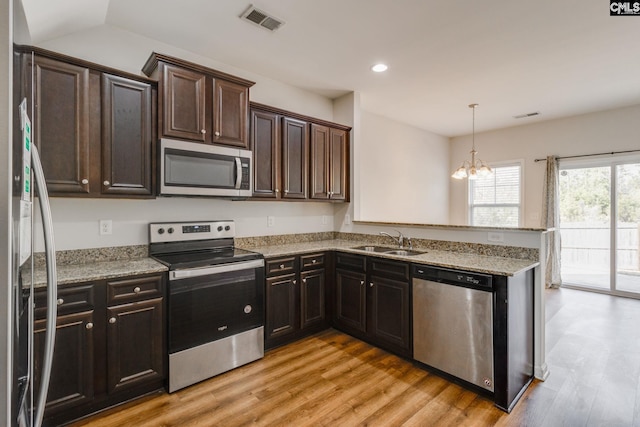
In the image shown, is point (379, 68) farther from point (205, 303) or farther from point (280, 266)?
point (205, 303)

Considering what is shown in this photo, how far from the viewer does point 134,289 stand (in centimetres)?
214

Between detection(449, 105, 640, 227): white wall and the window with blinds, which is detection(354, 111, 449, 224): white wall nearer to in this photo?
detection(449, 105, 640, 227): white wall

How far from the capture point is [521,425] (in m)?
1.96

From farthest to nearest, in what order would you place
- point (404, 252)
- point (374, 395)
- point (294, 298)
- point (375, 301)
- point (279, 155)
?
1. point (279, 155)
2. point (404, 252)
3. point (294, 298)
4. point (375, 301)
5. point (374, 395)

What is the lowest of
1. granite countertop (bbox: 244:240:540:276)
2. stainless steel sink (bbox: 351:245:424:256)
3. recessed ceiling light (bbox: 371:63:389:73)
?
stainless steel sink (bbox: 351:245:424:256)

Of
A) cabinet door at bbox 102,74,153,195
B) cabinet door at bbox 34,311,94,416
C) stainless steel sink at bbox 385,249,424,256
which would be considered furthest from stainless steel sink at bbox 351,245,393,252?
cabinet door at bbox 34,311,94,416

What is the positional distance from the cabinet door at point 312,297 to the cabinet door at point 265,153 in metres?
0.92

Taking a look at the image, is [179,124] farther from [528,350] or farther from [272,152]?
[528,350]

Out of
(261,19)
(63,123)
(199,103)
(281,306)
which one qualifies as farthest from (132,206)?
(261,19)

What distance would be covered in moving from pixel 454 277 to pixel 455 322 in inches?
13.3

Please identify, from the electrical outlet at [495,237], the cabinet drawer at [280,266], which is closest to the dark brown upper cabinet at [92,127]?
the cabinet drawer at [280,266]

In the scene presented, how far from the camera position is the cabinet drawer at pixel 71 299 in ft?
5.89

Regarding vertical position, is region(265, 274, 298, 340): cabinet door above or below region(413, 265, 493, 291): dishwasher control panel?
below

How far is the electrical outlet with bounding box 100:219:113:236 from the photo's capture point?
2.48 m
